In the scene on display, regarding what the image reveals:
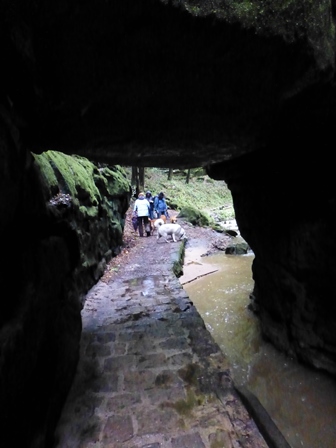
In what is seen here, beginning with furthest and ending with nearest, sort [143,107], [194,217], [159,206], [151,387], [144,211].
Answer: [194,217]
[159,206]
[144,211]
[151,387]
[143,107]

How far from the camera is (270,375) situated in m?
4.49

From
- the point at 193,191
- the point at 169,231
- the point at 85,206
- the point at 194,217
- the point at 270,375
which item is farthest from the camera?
the point at 193,191

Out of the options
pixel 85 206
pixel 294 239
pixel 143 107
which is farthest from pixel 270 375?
pixel 85 206

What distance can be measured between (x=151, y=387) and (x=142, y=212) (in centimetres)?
880

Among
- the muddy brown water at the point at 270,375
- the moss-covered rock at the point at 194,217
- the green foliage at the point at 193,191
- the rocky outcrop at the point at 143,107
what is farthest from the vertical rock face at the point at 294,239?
the green foliage at the point at 193,191

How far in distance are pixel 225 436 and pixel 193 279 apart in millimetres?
6333

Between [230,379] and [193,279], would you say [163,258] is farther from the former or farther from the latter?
[230,379]

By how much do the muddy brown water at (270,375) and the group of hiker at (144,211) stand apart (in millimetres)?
4547

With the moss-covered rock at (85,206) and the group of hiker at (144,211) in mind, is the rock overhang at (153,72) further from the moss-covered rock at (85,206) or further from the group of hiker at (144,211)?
the group of hiker at (144,211)

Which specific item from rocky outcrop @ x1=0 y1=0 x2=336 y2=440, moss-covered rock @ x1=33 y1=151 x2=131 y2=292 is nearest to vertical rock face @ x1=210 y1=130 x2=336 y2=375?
rocky outcrop @ x1=0 y1=0 x2=336 y2=440

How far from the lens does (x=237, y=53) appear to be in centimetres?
198

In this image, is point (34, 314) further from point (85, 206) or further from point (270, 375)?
point (85, 206)

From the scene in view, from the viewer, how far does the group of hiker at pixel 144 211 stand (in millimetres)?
11344

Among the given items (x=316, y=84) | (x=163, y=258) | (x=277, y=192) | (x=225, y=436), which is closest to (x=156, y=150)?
(x=316, y=84)
